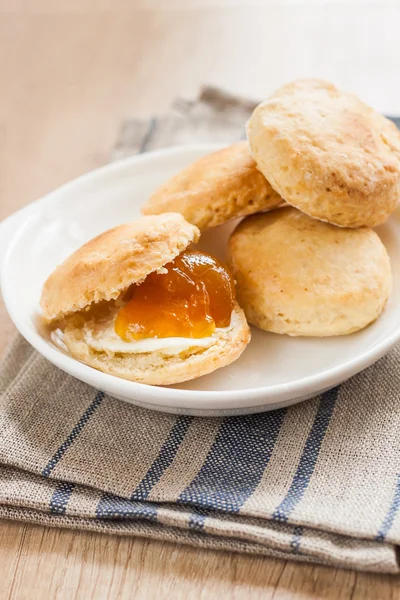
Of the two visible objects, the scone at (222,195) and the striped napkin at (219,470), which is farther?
the scone at (222,195)

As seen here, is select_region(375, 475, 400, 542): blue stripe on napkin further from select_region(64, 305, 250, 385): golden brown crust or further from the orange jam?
the orange jam

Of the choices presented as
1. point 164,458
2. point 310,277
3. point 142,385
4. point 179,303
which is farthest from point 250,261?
point 164,458

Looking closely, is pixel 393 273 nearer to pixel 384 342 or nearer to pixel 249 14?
pixel 384 342

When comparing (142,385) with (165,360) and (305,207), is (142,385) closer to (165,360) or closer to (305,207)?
(165,360)

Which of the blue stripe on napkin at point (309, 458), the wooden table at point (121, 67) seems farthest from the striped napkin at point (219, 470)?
the wooden table at point (121, 67)

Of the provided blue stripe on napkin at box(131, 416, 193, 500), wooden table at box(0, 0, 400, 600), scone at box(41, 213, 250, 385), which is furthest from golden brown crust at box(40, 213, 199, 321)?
wooden table at box(0, 0, 400, 600)

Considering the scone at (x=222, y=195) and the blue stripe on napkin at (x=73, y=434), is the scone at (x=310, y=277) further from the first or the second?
the blue stripe on napkin at (x=73, y=434)
